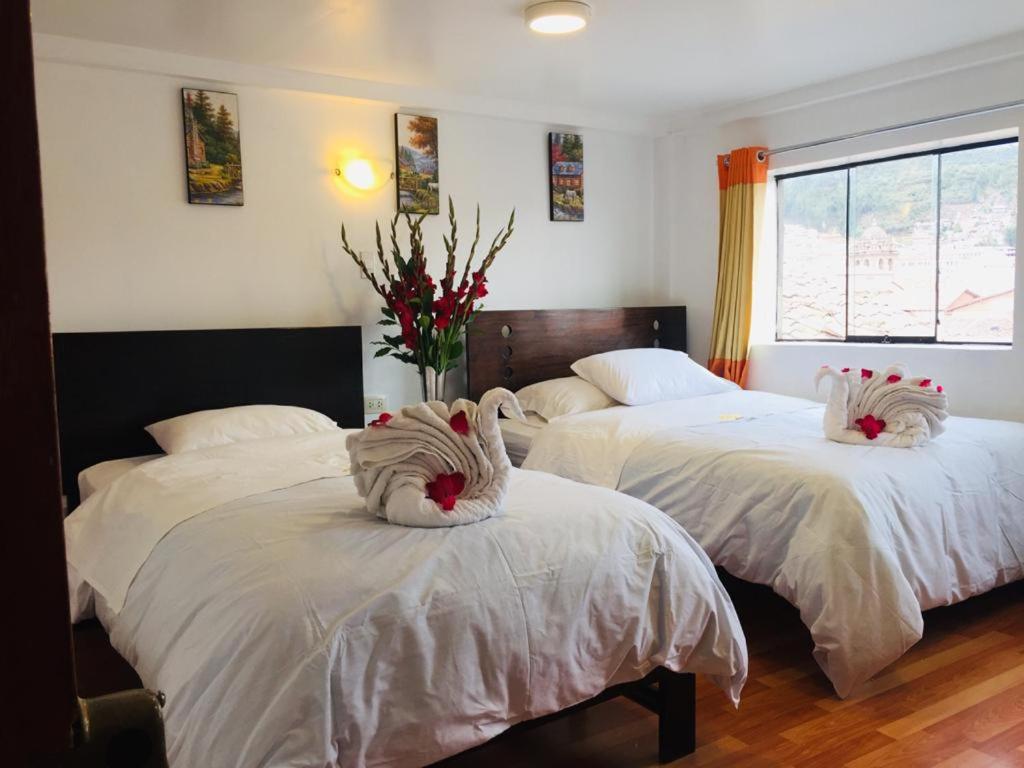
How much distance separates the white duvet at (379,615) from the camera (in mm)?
1493

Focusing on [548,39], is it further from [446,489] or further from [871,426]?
[446,489]

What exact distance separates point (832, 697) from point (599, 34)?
251cm

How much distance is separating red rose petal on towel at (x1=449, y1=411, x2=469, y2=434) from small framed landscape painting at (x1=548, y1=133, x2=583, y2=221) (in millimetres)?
2679

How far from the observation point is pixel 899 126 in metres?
3.83

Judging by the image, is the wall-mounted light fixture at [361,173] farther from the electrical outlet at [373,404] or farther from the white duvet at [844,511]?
the white duvet at [844,511]

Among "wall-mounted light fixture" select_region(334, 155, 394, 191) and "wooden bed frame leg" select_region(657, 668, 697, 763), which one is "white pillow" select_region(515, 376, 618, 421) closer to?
"wall-mounted light fixture" select_region(334, 155, 394, 191)

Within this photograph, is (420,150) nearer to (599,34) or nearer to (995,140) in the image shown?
(599,34)

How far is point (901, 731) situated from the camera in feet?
7.34

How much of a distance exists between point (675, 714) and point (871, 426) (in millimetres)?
1387

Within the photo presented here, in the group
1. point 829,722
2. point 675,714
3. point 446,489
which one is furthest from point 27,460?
point 829,722

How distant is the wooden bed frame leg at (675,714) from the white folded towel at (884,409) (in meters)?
1.28

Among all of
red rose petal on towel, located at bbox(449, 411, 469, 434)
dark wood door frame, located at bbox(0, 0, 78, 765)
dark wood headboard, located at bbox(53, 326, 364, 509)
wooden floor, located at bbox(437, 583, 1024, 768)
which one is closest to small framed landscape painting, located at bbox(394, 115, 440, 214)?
dark wood headboard, located at bbox(53, 326, 364, 509)

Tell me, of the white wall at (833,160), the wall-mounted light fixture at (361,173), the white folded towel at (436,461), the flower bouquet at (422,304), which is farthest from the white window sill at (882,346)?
the white folded towel at (436,461)

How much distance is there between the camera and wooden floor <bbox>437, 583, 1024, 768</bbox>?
212cm
